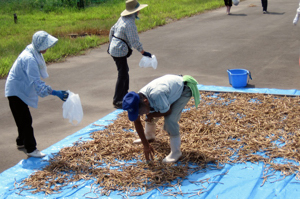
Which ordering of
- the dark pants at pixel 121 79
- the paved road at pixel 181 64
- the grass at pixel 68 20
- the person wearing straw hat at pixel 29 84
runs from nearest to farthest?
the person wearing straw hat at pixel 29 84 → the paved road at pixel 181 64 → the dark pants at pixel 121 79 → the grass at pixel 68 20

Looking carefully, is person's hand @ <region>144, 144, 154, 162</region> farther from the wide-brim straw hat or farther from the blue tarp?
the wide-brim straw hat

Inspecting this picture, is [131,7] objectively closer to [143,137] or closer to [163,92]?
[163,92]

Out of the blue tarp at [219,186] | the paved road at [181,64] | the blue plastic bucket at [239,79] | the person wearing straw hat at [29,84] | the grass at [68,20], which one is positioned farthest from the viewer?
the grass at [68,20]

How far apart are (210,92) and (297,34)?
254 inches

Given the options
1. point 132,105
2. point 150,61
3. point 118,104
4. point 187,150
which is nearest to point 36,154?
point 132,105

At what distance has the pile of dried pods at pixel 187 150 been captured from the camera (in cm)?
394

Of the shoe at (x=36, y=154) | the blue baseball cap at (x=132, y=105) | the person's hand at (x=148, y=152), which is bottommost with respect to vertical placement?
the shoe at (x=36, y=154)

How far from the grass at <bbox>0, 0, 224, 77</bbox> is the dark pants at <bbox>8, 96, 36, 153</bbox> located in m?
4.77

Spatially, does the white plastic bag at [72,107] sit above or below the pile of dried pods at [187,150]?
above

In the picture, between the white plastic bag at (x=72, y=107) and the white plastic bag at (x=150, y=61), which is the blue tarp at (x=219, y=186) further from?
the white plastic bag at (x=150, y=61)

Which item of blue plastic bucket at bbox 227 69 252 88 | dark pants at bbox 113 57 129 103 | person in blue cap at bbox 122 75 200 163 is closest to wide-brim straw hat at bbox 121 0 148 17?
dark pants at bbox 113 57 129 103

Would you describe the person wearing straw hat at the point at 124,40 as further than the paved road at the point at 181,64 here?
Yes

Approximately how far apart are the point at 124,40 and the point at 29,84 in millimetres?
2267

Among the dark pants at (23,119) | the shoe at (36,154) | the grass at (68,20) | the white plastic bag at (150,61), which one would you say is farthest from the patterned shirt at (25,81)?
the grass at (68,20)
